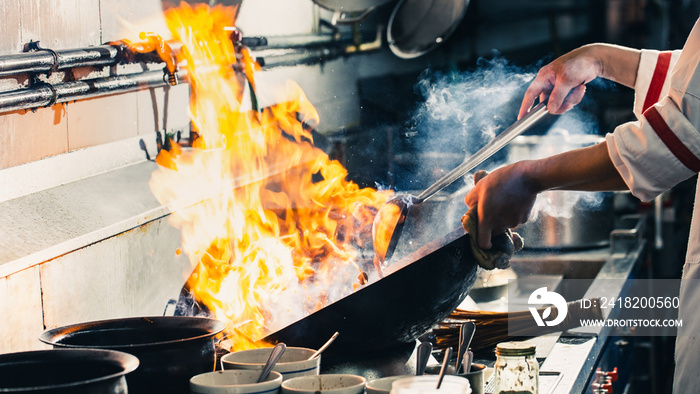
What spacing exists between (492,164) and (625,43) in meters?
2.17

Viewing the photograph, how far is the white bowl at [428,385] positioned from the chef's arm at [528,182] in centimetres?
A: 40

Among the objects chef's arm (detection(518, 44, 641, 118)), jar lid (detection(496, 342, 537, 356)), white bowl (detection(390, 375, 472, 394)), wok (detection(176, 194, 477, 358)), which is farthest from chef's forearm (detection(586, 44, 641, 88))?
white bowl (detection(390, 375, 472, 394))

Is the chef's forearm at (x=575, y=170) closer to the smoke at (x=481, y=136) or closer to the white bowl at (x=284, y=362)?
the white bowl at (x=284, y=362)

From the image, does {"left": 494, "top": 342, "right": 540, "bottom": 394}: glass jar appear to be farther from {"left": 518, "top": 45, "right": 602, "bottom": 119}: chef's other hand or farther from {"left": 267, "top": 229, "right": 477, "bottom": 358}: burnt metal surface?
{"left": 518, "top": 45, "right": 602, "bottom": 119}: chef's other hand

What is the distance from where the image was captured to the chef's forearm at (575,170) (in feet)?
5.06

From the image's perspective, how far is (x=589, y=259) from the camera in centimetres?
334

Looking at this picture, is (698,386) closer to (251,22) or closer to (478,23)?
(251,22)

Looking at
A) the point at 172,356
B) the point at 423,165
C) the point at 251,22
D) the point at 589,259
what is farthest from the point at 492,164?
the point at 172,356

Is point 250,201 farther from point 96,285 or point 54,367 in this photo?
point 54,367

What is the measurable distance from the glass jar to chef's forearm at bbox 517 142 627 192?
0.36 m

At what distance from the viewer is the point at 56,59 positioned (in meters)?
1.90

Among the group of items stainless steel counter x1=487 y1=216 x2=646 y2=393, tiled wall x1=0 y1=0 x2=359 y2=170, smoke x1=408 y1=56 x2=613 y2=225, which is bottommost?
stainless steel counter x1=487 y1=216 x2=646 y2=393

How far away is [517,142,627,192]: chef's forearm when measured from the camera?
5.06 ft

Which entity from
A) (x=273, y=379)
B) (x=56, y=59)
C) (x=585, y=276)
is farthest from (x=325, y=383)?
(x=585, y=276)
